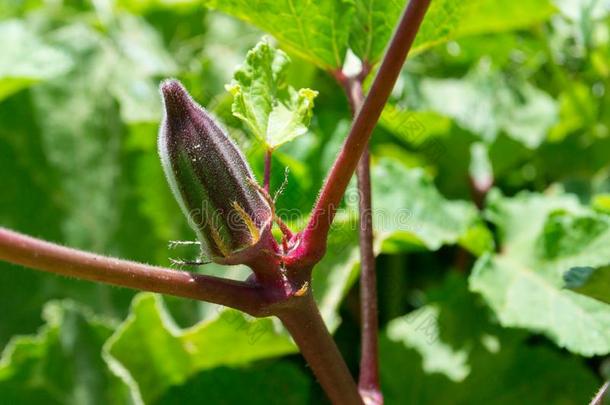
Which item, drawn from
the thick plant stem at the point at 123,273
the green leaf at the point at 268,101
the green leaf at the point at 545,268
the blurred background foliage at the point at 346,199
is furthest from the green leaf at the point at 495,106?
the thick plant stem at the point at 123,273

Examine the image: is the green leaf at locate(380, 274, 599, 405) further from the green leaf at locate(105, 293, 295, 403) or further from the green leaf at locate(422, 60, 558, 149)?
the green leaf at locate(422, 60, 558, 149)

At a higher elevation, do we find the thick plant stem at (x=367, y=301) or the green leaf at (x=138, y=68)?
the thick plant stem at (x=367, y=301)

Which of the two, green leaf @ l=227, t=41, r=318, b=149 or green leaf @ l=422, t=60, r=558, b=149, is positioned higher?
green leaf @ l=227, t=41, r=318, b=149

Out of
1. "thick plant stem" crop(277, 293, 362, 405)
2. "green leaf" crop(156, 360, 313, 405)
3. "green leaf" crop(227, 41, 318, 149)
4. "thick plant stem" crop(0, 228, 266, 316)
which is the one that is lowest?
"green leaf" crop(156, 360, 313, 405)

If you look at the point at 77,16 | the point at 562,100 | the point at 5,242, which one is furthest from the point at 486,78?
the point at 5,242

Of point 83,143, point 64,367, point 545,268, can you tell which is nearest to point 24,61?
point 83,143

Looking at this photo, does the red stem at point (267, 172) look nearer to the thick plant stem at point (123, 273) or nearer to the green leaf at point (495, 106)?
the thick plant stem at point (123, 273)

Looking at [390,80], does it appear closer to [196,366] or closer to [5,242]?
[5,242]

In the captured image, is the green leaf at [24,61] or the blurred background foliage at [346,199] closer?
the blurred background foliage at [346,199]

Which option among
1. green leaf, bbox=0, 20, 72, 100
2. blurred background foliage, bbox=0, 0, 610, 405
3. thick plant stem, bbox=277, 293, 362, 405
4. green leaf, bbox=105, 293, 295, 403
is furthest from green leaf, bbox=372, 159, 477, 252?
green leaf, bbox=0, 20, 72, 100
